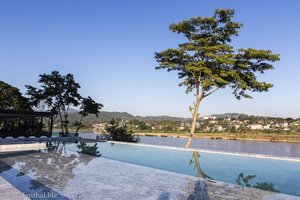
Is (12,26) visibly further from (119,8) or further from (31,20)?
(119,8)

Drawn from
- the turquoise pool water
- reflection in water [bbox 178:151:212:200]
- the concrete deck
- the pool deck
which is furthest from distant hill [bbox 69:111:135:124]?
the pool deck

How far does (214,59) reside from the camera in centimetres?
1627

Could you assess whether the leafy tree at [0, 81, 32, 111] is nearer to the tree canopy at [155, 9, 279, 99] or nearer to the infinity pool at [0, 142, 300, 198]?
the tree canopy at [155, 9, 279, 99]

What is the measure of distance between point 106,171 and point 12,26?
1760 cm

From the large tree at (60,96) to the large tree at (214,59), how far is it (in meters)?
9.88

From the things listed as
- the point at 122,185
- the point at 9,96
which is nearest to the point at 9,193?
the point at 122,185

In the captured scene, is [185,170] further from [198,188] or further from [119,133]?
[119,133]

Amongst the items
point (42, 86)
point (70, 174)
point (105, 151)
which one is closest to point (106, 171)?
point (70, 174)

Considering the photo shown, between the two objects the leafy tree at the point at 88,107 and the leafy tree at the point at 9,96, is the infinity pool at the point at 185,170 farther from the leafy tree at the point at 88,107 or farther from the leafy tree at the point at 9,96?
the leafy tree at the point at 9,96

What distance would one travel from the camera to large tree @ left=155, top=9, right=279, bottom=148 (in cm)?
1631

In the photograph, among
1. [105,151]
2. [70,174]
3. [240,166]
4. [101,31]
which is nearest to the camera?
[70,174]

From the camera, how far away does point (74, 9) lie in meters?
21.1

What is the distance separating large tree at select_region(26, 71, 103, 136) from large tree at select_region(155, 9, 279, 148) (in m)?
9.88

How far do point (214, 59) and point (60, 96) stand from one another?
1448 cm
